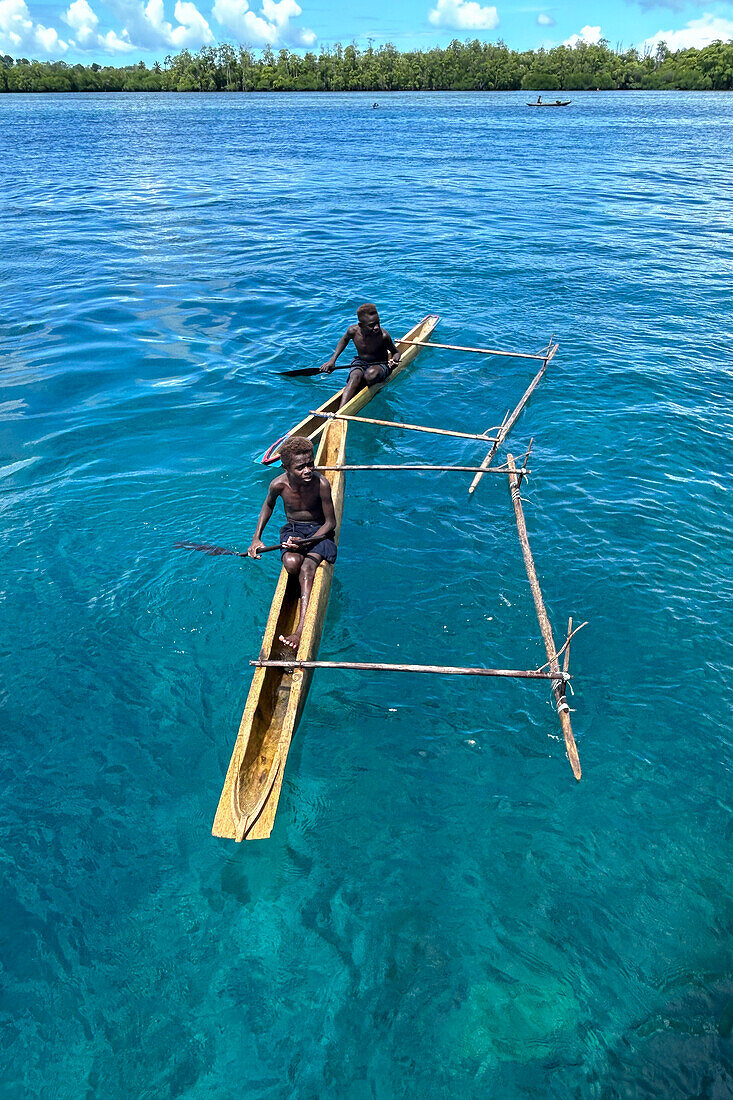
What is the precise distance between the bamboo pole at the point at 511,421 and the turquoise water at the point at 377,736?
0.95 ft

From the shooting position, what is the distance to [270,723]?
7031mm

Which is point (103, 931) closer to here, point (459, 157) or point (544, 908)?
point (544, 908)

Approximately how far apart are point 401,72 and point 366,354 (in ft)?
472

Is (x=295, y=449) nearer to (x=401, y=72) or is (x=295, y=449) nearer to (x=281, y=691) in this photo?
(x=281, y=691)

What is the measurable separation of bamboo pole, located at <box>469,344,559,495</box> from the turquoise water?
0.29 meters

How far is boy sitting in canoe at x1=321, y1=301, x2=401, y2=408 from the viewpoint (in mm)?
13570

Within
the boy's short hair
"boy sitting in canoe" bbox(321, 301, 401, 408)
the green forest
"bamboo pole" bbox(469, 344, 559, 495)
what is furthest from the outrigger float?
the green forest

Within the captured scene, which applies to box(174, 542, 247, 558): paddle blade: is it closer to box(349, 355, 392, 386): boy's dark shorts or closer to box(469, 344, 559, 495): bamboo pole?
box(469, 344, 559, 495): bamboo pole

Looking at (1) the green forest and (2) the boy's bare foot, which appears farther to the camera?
(1) the green forest

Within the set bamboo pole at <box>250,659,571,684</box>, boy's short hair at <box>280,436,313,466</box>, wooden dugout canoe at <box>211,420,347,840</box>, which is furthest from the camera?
boy's short hair at <box>280,436,313,466</box>

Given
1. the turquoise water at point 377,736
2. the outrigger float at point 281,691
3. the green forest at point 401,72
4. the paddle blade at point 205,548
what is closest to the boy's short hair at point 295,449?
the outrigger float at point 281,691

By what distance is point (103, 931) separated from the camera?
580 centimetres

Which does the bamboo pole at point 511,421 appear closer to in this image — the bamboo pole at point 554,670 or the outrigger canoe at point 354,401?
the bamboo pole at point 554,670

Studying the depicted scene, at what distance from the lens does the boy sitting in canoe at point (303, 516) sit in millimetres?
8039
